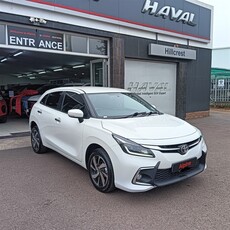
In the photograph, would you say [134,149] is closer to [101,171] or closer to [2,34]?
[101,171]

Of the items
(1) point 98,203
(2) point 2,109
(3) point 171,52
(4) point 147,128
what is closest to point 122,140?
(4) point 147,128

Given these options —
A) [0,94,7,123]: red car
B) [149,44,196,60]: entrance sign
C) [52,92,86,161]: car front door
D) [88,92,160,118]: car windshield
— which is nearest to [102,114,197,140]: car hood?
[88,92,160,118]: car windshield

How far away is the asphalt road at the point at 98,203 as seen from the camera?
308 centimetres

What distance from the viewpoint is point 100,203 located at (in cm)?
358

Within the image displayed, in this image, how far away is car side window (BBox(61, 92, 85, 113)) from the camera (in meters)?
4.63

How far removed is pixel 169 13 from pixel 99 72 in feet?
13.6

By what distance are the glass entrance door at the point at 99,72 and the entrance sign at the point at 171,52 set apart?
7.04 ft

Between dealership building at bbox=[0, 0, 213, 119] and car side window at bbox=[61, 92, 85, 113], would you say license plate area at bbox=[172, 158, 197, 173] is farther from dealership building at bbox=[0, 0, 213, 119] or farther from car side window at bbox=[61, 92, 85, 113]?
dealership building at bbox=[0, 0, 213, 119]

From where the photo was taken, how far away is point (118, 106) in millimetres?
4711

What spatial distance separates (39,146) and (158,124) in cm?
317

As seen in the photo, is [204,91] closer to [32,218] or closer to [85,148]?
[85,148]

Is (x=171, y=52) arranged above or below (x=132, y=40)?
below

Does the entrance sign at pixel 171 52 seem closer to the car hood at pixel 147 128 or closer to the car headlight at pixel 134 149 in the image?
the car hood at pixel 147 128

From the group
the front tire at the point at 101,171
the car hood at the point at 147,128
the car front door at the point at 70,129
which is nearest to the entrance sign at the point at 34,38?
the car front door at the point at 70,129
